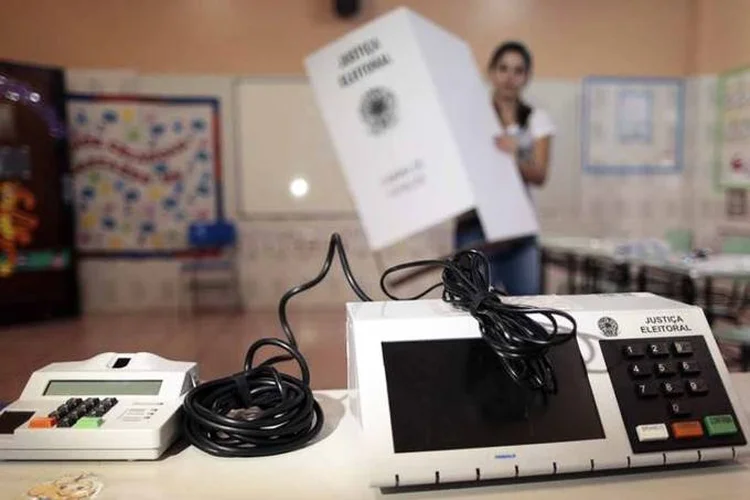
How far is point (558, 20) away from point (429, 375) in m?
4.50

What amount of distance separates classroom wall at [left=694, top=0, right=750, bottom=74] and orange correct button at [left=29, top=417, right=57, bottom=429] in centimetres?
461

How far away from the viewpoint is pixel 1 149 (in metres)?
3.66

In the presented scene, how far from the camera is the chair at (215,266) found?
441 cm

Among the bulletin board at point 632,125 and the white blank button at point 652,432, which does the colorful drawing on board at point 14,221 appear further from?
the bulletin board at point 632,125

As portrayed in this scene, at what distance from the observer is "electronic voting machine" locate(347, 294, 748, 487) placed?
1.75 ft

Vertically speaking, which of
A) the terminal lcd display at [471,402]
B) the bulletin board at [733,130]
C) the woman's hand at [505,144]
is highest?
the bulletin board at [733,130]

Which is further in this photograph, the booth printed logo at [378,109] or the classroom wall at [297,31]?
the classroom wall at [297,31]

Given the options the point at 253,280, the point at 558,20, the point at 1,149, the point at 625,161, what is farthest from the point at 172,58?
the point at 625,161

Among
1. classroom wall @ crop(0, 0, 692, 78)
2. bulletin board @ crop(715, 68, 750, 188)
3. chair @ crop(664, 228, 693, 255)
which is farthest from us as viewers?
classroom wall @ crop(0, 0, 692, 78)

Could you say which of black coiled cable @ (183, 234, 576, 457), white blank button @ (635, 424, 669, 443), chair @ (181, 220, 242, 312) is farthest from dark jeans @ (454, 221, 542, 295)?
chair @ (181, 220, 242, 312)

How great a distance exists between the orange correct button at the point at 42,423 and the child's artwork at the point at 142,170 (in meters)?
3.98

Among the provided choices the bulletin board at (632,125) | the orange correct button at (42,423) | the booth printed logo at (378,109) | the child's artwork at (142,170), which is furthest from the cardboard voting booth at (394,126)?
the bulletin board at (632,125)

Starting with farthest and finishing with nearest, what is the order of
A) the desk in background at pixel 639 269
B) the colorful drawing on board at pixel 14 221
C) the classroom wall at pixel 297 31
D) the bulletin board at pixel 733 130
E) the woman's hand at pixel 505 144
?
1. the classroom wall at pixel 297 31
2. the bulletin board at pixel 733 130
3. the colorful drawing on board at pixel 14 221
4. the desk in background at pixel 639 269
5. the woman's hand at pixel 505 144

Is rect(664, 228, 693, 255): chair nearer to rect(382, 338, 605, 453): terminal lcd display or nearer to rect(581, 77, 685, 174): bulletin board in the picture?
rect(581, 77, 685, 174): bulletin board
